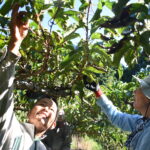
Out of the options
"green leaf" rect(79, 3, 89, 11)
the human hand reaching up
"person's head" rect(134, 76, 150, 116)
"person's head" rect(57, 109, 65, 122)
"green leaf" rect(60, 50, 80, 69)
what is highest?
"green leaf" rect(79, 3, 89, 11)

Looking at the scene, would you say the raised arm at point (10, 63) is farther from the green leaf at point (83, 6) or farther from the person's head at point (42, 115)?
the person's head at point (42, 115)

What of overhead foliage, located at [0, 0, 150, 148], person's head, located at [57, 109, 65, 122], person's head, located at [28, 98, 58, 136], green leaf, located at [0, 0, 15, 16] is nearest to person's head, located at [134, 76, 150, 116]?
overhead foliage, located at [0, 0, 150, 148]

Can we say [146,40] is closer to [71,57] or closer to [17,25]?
[71,57]

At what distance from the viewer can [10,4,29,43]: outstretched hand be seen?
1406 millimetres

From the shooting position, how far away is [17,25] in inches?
56.1

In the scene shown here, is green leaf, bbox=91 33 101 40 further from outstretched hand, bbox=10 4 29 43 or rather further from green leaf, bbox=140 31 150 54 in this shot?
outstretched hand, bbox=10 4 29 43

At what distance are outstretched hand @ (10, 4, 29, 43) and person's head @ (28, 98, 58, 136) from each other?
771 mm

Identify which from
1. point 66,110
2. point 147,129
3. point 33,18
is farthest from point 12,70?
point 66,110

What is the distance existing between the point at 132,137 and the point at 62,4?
109cm

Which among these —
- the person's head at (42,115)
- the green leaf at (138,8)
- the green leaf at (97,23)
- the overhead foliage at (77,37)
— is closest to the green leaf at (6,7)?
the overhead foliage at (77,37)

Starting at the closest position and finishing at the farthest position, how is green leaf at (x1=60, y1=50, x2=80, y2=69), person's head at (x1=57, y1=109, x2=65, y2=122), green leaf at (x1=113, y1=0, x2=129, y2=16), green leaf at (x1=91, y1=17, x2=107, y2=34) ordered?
green leaf at (x1=113, y1=0, x2=129, y2=16) < green leaf at (x1=91, y1=17, x2=107, y2=34) < green leaf at (x1=60, y1=50, x2=80, y2=69) < person's head at (x1=57, y1=109, x2=65, y2=122)

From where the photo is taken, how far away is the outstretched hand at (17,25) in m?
1.41

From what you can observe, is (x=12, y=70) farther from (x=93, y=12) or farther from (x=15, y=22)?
(x=93, y=12)

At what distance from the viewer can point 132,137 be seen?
6.65 feet
